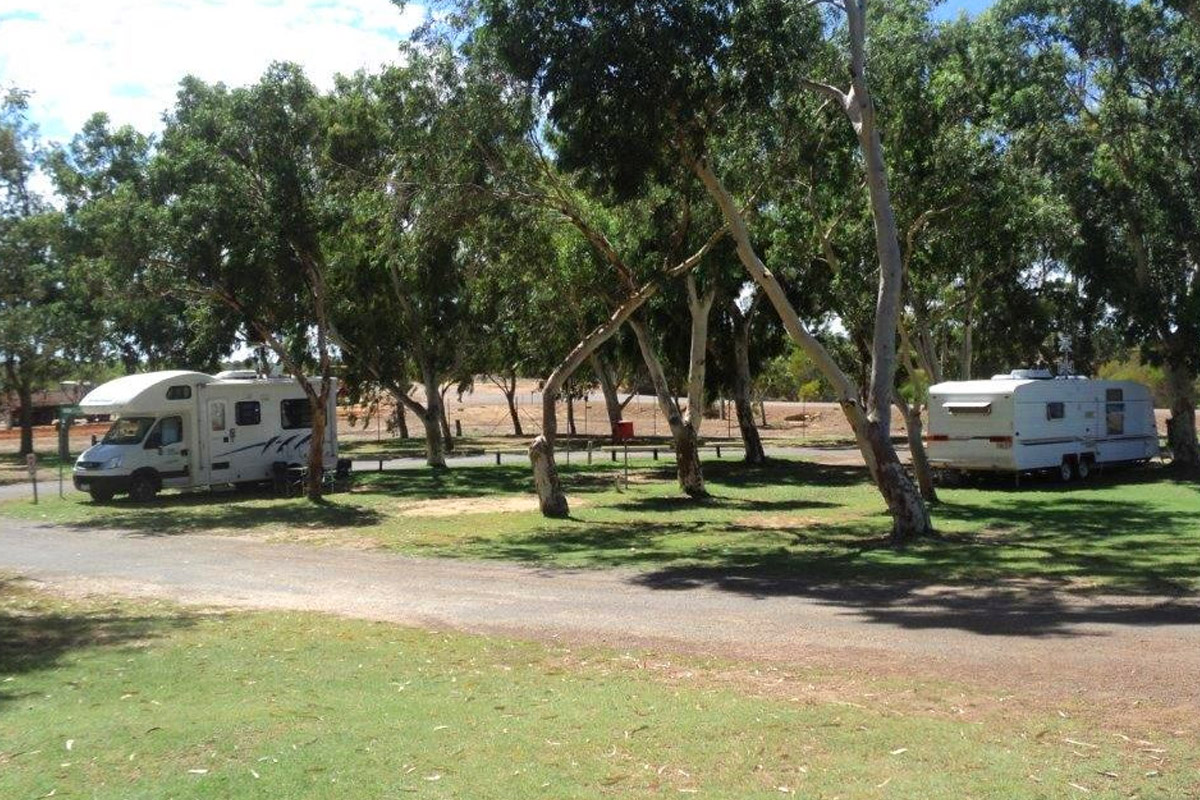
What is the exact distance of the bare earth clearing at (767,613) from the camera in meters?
8.64

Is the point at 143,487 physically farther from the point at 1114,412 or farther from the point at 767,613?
the point at 1114,412

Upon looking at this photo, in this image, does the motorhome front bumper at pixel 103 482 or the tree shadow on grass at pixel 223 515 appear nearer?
the tree shadow on grass at pixel 223 515

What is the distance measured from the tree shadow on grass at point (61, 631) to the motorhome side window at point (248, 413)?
1570cm

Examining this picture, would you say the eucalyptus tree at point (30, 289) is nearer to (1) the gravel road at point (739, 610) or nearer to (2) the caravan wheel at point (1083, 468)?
(1) the gravel road at point (739, 610)

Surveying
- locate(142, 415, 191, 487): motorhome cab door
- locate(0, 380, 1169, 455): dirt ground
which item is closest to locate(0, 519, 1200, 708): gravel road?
locate(142, 415, 191, 487): motorhome cab door

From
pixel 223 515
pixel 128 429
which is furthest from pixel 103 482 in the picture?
pixel 223 515

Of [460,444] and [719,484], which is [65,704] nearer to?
[719,484]

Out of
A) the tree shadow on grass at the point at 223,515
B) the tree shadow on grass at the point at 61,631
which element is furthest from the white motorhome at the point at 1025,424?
the tree shadow on grass at the point at 61,631

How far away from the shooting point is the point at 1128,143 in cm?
3134

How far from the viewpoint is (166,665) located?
9391mm

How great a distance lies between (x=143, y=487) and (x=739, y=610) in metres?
19.1

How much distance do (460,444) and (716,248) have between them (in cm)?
3393

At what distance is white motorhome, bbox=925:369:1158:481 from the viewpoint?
28.1 meters

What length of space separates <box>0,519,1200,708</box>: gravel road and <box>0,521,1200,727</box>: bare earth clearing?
0.08ft
